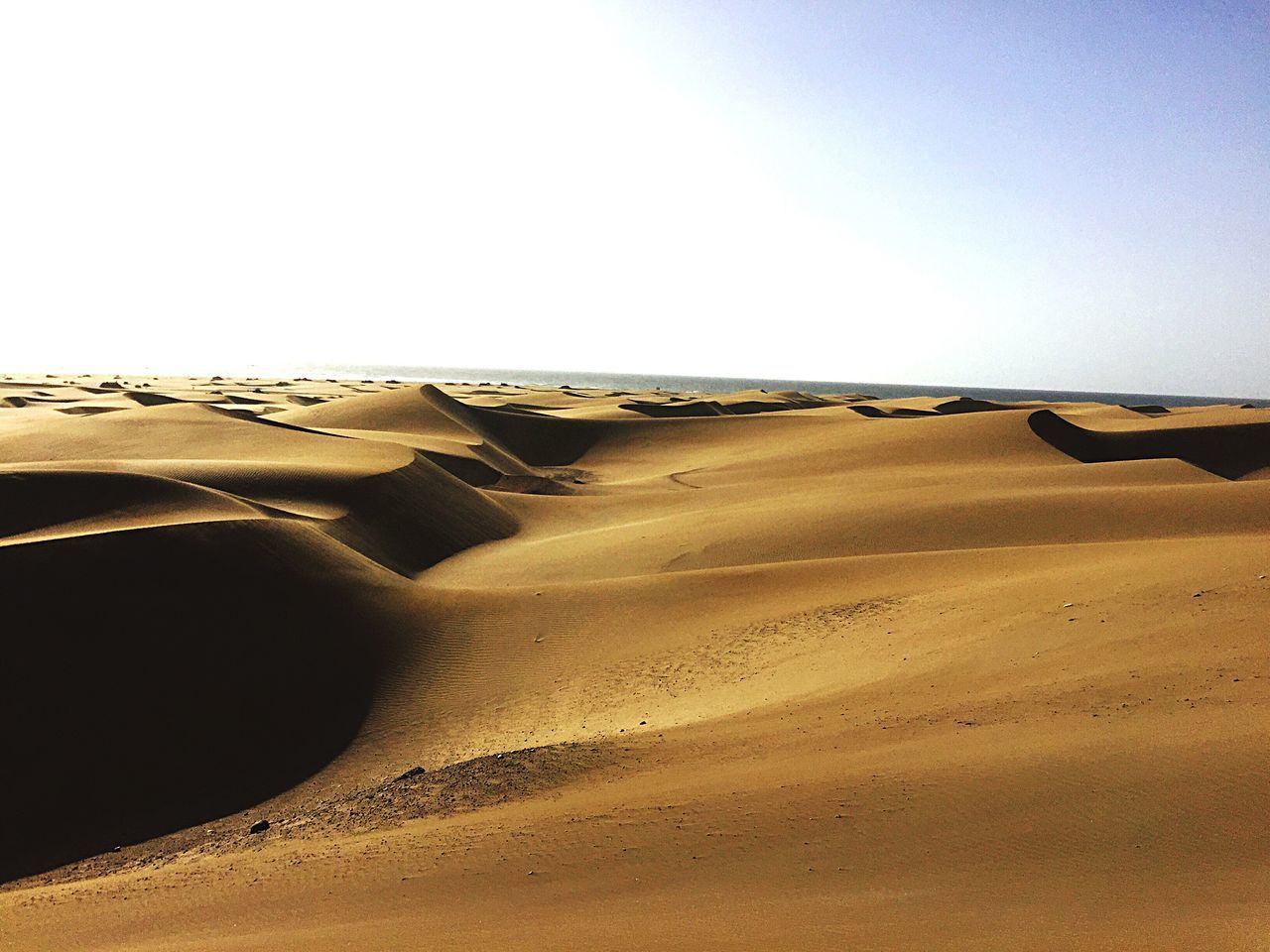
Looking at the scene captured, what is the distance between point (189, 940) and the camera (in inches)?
209

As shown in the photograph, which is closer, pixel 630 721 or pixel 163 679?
pixel 630 721

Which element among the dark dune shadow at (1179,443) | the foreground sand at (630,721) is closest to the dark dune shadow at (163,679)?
the foreground sand at (630,721)

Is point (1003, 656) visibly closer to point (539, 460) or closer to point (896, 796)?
point (896, 796)

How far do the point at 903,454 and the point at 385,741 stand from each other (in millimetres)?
25631

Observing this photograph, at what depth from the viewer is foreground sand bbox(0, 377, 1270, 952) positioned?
16.4ft

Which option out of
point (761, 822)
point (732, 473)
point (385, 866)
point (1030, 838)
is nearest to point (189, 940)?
point (385, 866)

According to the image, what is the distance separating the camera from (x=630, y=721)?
31.2 ft

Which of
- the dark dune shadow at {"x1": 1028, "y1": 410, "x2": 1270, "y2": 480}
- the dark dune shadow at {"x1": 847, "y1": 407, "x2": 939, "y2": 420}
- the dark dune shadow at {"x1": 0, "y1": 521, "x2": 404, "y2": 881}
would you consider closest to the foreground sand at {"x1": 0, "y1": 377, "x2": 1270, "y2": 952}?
the dark dune shadow at {"x1": 0, "y1": 521, "x2": 404, "y2": 881}

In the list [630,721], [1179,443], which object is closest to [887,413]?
[1179,443]

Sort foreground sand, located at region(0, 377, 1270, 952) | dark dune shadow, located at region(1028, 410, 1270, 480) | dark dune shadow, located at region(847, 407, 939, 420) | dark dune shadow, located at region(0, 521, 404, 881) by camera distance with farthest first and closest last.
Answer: dark dune shadow, located at region(847, 407, 939, 420)
dark dune shadow, located at region(1028, 410, 1270, 480)
dark dune shadow, located at region(0, 521, 404, 881)
foreground sand, located at region(0, 377, 1270, 952)

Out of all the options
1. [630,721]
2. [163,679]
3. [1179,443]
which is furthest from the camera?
[1179,443]

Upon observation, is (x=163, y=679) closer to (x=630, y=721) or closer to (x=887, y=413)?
(x=630, y=721)

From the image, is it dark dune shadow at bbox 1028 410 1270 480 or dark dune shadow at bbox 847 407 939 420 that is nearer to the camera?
dark dune shadow at bbox 1028 410 1270 480

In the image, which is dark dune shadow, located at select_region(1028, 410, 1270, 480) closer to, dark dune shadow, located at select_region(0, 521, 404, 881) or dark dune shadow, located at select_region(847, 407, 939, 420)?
dark dune shadow, located at select_region(847, 407, 939, 420)
